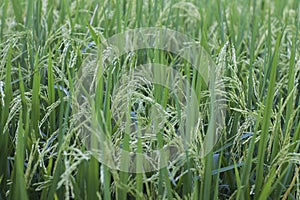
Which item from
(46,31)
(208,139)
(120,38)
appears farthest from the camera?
(46,31)

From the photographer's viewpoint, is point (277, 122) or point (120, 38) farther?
point (120, 38)

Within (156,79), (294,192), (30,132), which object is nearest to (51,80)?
(30,132)

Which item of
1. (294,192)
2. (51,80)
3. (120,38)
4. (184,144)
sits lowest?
(294,192)

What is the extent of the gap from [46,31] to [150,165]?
76 centimetres

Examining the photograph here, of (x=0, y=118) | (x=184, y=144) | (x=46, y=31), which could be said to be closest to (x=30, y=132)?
(x=0, y=118)

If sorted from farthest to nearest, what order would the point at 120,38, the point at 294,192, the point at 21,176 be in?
1. the point at 120,38
2. the point at 294,192
3. the point at 21,176

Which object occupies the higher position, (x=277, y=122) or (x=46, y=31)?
(x=46, y=31)

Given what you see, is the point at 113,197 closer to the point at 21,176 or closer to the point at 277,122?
the point at 21,176

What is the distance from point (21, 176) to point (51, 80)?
371 mm

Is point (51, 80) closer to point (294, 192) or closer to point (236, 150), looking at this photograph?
point (236, 150)

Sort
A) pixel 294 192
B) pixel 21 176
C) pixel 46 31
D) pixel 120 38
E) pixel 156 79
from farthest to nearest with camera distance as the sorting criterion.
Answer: pixel 46 31, pixel 120 38, pixel 156 79, pixel 294 192, pixel 21 176

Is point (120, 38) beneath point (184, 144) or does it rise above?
above

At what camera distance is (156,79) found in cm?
127

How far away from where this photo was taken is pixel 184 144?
1091 millimetres
